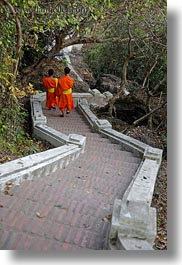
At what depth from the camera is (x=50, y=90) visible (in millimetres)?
9102

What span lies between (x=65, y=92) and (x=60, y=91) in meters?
0.15

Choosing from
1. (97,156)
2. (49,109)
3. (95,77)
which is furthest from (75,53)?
(97,156)

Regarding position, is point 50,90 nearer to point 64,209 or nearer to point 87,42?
point 87,42

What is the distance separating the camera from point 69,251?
3059 mm

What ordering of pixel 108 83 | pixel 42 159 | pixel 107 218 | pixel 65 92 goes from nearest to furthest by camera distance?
pixel 107 218
pixel 42 159
pixel 65 92
pixel 108 83

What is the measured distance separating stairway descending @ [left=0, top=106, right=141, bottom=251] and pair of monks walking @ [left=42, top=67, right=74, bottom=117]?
10.6ft

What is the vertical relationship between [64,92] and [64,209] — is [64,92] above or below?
above

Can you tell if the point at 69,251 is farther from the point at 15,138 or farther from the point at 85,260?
the point at 15,138

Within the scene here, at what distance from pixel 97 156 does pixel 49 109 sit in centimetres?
318

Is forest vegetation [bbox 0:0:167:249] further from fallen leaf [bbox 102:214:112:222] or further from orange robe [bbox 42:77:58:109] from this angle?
fallen leaf [bbox 102:214:112:222]

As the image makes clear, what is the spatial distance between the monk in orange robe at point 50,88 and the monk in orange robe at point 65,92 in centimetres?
12

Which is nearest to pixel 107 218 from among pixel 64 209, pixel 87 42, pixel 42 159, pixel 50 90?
pixel 64 209

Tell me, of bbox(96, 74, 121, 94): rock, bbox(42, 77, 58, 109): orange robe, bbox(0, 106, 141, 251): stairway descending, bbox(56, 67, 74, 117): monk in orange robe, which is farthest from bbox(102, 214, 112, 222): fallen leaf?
bbox(96, 74, 121, 94): rock

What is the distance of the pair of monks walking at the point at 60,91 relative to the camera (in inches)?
348
